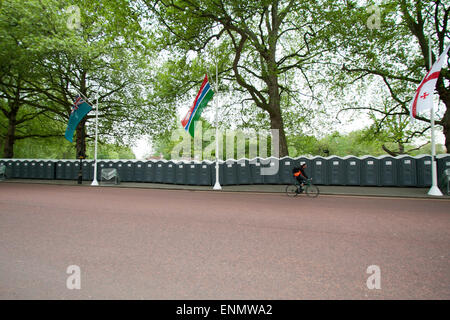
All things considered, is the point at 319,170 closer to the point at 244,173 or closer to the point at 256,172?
the point at 256,172

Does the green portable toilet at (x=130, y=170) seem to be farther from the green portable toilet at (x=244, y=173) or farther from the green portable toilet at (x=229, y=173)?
the green portable toilet at (x=244, y=173)

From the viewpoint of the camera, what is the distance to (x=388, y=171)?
53.3 feet

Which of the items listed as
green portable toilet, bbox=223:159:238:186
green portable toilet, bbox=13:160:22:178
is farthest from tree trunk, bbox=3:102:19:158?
green portable toilet, bbox=223:159:238:186

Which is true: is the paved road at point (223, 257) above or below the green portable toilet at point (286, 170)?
below

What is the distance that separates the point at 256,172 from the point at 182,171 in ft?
20.1

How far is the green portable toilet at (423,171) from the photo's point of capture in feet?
Result: 50.4

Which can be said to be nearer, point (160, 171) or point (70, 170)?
point (160, 171)

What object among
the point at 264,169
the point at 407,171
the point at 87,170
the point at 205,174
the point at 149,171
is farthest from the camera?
the point at 87,170

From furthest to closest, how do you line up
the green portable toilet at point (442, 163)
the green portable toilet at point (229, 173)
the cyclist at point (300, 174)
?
the green portable toilet at point (229, 173) → the green portable toilet at point (442, 163) → the cyclist at point (300, 174)

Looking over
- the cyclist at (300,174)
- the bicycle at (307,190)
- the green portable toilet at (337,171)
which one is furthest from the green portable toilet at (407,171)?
the cyclist at (300,174)

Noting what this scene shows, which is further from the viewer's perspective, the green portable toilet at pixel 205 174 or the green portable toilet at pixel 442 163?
the green portable toilet at pixel 205 174

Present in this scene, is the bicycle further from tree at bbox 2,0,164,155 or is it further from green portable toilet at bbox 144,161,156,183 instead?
green portable toilet at bbox 144,161,156,183

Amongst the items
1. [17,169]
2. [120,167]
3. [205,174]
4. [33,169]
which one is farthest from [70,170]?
[205,174]

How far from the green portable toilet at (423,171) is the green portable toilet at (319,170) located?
5.25 meters
